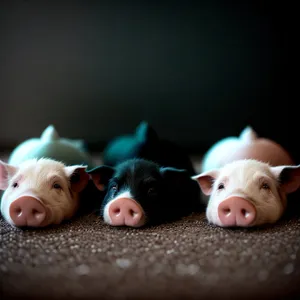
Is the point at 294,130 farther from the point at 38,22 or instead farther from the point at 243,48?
the point at 38,22

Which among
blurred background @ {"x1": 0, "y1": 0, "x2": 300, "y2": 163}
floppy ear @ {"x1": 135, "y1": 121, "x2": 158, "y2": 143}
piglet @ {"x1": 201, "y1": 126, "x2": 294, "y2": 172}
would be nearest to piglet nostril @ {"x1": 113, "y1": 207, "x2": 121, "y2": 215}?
floppy ear @ {"x1": 135, "y1": 121, "x2": 158, "y2": 143}

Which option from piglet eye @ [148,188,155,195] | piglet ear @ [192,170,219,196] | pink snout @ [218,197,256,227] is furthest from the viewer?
piglet ear @ [192,170,219,196]

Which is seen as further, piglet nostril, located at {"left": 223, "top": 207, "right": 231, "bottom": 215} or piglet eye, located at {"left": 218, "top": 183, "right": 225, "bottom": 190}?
piglet eye, located at {"left": 218, "top": 183, "right": 225, "bottom": 190}

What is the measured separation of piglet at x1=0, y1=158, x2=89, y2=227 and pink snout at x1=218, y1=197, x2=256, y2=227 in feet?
1.50

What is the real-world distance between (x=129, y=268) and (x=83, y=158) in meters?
0.74

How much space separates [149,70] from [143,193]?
1.34 meters

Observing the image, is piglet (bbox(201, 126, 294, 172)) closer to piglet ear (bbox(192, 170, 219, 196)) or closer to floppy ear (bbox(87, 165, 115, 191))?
Result: piglet ear (bbox(192, 170, 219, 196))

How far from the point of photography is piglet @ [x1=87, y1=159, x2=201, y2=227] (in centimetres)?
119

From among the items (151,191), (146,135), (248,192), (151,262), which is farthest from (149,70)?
(151,262)

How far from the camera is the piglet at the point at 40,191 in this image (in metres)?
1.16

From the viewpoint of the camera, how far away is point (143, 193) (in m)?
1.24

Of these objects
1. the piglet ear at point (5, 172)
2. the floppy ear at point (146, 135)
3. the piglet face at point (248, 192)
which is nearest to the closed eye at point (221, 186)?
the piglet face at point (248, 192)

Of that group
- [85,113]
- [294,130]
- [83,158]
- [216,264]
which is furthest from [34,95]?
[216,264]

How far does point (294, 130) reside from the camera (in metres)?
2.43
